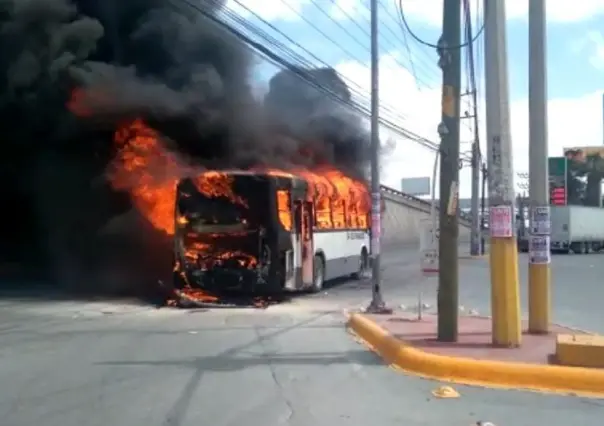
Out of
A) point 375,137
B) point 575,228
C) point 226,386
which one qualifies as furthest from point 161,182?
point 575,228

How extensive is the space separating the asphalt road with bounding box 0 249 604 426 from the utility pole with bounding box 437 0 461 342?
4.08 ft

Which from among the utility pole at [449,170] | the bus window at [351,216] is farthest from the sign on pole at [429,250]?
the bus window at [351,216]

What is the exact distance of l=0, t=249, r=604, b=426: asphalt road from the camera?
768 cm

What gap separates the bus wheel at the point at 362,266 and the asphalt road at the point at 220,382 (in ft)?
35.8

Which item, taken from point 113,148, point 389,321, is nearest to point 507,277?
point 389,321

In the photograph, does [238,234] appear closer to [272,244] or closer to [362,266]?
[272,244]

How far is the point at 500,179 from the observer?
36.6ft

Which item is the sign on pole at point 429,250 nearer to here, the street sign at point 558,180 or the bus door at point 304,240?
the bus door at point 304,240

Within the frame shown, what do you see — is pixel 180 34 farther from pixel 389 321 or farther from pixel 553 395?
pixel 553 395

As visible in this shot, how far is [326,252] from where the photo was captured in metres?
22.3

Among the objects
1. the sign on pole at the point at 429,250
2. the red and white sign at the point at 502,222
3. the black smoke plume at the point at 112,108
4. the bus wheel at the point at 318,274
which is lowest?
the bus wheel at the point at 318,274

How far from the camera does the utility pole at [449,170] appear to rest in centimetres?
1144

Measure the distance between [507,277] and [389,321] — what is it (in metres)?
3.81

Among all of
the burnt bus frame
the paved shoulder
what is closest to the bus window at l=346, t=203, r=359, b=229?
the burnt bus frame
